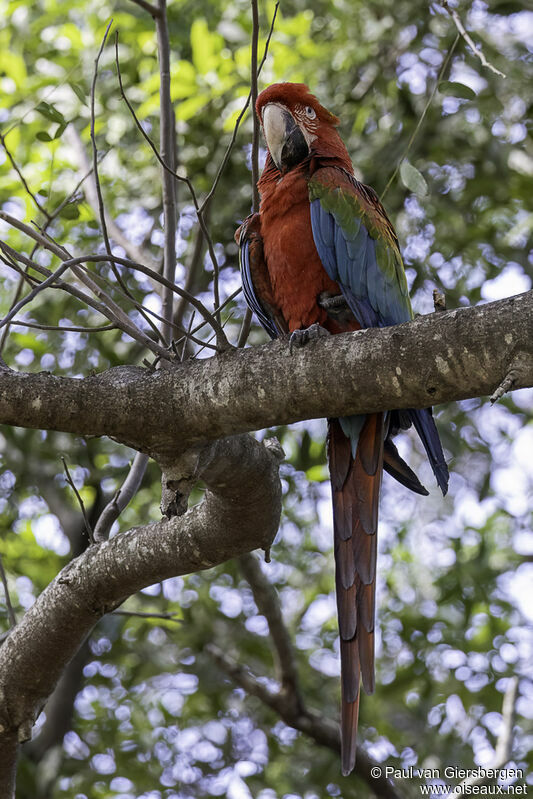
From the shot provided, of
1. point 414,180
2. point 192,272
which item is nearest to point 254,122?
point 414,180

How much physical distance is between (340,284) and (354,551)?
2.11 feet

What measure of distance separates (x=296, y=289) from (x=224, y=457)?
2.12 ft

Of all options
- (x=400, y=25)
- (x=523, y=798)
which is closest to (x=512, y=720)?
(x=523, y=798)

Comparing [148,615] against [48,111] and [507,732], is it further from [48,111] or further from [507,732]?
[48,111]

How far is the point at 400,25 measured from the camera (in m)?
2.93

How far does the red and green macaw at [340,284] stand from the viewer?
5.80ft

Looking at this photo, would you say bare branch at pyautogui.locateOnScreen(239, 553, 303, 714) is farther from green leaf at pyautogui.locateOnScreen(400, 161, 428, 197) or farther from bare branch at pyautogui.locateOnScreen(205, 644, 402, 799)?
green leaf at pyautogui.locateOnScreen(400, 161, 428, 197)

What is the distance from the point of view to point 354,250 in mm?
2006

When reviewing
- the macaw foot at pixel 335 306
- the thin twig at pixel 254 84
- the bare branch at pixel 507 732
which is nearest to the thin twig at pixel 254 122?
the thin twig at pixel 254 84

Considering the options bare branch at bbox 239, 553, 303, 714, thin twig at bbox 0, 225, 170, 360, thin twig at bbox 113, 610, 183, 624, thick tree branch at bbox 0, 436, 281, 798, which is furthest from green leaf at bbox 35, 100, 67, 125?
bare branch at bbox 239, 553, 303, 714

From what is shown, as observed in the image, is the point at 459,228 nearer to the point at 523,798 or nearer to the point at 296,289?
the point at 296,289

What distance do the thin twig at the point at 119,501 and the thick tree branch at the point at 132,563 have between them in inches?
3.6

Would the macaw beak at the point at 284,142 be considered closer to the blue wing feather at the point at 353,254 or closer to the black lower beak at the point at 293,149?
the black lower beak at the point at 293,149

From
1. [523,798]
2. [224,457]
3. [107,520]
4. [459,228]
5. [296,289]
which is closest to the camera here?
[224,457]
